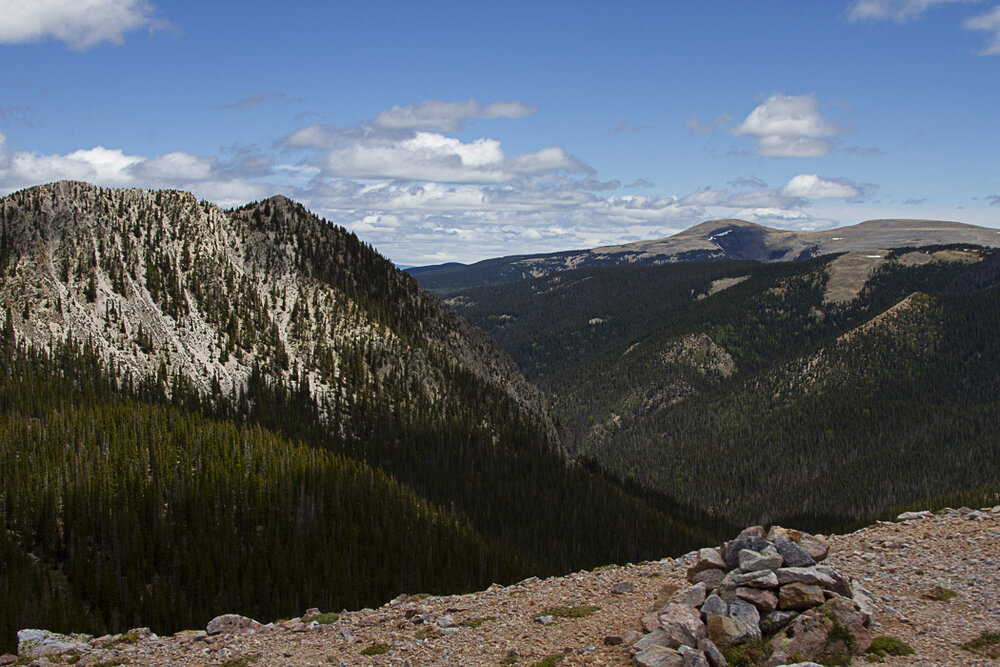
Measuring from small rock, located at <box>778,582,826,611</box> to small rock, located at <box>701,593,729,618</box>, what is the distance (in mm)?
2241

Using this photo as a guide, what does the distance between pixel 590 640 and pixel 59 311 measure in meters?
147

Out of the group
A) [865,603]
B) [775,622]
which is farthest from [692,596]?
[865,603]

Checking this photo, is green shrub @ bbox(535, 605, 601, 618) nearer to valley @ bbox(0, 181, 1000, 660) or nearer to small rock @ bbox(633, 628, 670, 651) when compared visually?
small rock @ bbox(633, 628, 670, 651)

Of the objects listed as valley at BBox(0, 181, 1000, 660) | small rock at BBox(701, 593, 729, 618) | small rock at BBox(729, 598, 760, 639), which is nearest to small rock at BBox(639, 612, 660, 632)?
small rock at BBox(701, 593, 729, 618)

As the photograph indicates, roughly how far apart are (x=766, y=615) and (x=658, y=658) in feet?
17.0

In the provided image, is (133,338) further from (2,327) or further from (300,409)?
(300,409)

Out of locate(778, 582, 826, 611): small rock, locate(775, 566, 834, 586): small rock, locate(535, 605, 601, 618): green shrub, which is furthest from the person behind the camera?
locate(535, 605, 601, 618): green shrub

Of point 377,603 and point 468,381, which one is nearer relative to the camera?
point 377,603

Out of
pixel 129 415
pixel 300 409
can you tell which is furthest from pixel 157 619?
pixel 300 409

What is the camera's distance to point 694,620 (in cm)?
3044

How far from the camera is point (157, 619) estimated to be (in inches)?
3568

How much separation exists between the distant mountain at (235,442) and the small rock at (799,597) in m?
77.8

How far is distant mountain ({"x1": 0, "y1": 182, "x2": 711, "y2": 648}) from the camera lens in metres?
98.8

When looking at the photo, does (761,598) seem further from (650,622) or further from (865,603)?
(650,622)
